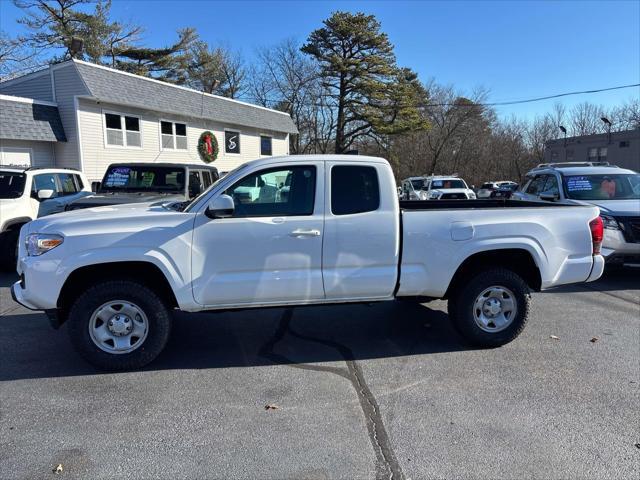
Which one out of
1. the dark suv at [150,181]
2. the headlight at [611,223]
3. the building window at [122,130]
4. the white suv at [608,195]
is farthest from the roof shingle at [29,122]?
the headlight at [611,223]

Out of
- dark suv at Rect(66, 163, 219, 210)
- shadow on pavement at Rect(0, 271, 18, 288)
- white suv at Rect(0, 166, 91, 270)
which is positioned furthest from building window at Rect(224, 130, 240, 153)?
shadow on pavement at Rect(0, 271, 18, 288)

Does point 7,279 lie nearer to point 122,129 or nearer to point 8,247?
point 8,247

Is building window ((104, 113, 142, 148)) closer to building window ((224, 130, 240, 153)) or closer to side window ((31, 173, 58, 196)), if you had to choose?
building window ((224, 130, 240, 153))

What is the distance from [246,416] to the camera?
3494mm

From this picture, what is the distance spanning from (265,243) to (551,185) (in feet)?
24.0

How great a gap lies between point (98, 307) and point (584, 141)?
43.1 m

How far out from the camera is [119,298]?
13.5ft

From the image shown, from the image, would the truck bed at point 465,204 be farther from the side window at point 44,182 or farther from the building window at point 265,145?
the building window at point 265,145

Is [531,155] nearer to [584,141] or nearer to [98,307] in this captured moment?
[584,141]

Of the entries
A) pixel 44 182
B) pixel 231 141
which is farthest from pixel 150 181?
pixel 231 141

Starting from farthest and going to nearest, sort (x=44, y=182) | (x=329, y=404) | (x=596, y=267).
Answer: (x=44, y=182) < (x=596, y=267) < (x=329, y=404)

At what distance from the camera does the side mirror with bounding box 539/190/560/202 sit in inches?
348

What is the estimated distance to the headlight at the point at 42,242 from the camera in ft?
12.9

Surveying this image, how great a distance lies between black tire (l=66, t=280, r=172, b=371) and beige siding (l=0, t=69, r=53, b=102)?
651 inches
